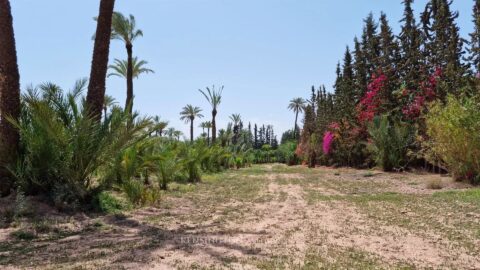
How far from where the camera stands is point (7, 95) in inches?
404

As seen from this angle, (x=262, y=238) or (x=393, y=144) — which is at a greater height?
(x=393, y=144)

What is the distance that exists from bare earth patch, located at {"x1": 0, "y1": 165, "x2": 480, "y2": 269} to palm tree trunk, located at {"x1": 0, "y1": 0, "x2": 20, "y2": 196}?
221cm

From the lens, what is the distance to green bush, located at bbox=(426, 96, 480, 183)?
51.5ft

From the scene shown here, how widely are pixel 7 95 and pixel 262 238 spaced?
23.8 ft

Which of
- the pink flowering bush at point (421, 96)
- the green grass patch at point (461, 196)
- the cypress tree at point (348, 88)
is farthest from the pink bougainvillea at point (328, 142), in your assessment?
the green grass patch at point (461, 196)

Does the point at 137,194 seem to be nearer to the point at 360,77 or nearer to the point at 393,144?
the point at 393,144

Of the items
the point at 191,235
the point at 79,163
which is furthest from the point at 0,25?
the point at 191,235

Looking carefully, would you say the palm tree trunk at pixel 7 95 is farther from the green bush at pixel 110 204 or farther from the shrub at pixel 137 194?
the shrub at pixel 137 194

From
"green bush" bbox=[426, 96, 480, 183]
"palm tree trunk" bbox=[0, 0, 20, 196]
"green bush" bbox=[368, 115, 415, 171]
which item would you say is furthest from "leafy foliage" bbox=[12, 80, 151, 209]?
"green bush" bbox=[368, 115, 415, 171]

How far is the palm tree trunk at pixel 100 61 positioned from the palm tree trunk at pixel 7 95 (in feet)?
5.63

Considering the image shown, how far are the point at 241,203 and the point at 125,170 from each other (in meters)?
3.21

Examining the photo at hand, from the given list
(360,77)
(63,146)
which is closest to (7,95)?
(63,146)

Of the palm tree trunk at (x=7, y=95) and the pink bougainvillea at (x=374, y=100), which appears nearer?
the palm tree trunk at (x=7, y=95)

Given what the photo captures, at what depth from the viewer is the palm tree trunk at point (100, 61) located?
11327 millimetres
